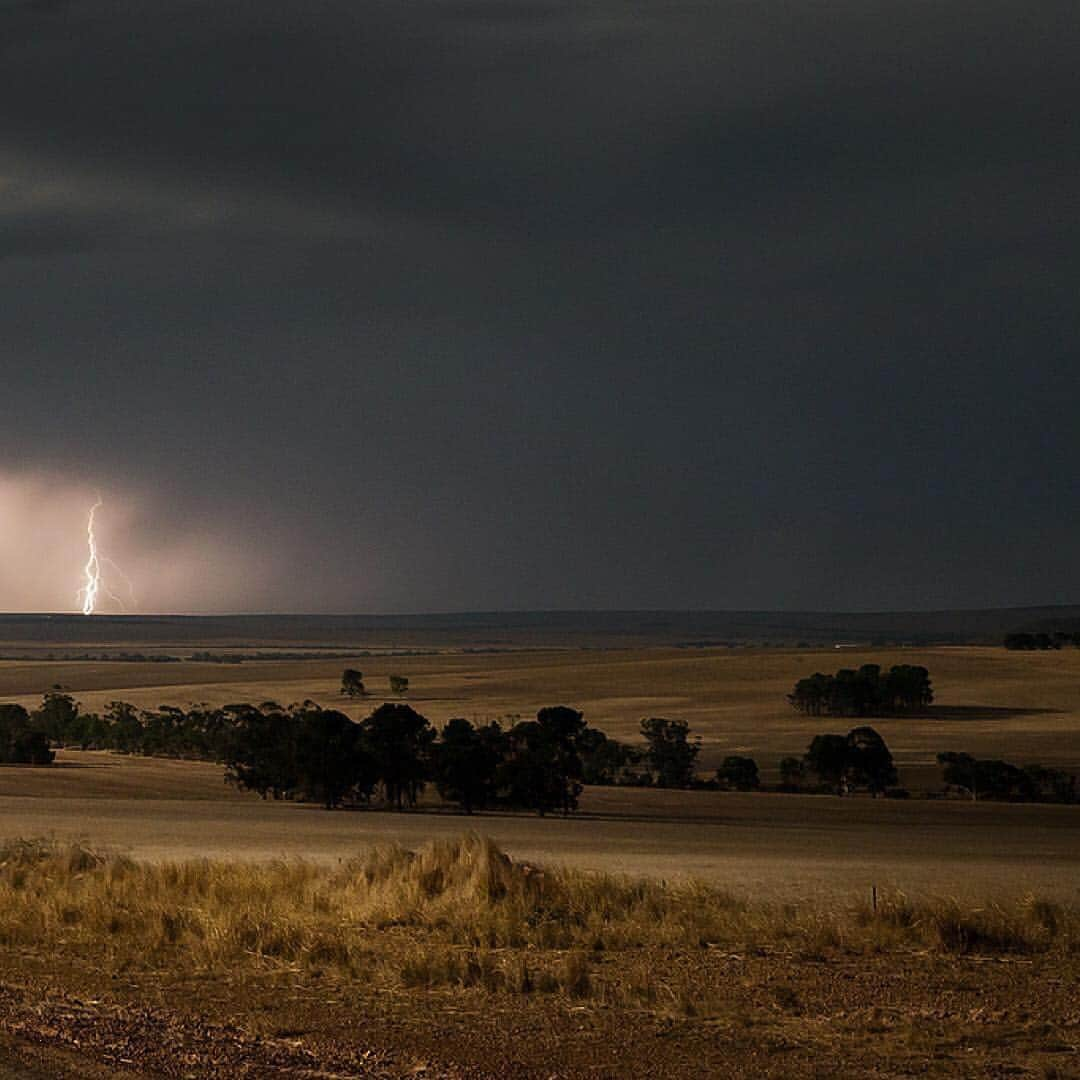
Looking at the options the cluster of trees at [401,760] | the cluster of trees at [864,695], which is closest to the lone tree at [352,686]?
the cluster of trees at [864,695]

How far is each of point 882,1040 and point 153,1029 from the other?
18.7 feet

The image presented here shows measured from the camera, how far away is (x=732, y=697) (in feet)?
414

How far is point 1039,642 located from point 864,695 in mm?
56802

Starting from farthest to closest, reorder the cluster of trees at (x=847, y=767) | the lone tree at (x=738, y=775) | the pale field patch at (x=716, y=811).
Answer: the lone tree at (x=738, y=775) < the cluster of trees at (x=847, y=767) < the pale field patch at (x=716, y=811)

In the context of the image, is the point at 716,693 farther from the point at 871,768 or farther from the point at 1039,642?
the point at 871,768

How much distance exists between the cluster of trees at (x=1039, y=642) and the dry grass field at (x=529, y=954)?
131m

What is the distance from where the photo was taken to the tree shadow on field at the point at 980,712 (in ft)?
355

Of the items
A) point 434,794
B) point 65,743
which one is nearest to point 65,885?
point 434,794

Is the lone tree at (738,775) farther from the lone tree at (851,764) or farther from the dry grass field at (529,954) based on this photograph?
the dry grass field at (529,954)

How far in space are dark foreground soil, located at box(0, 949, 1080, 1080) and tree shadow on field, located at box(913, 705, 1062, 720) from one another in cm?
9366

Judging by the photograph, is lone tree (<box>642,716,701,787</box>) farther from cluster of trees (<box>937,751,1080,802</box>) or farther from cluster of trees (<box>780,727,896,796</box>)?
cluster of trees (<box>937,751,1080,802</box>)

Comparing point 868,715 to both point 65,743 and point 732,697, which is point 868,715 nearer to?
point 732,697

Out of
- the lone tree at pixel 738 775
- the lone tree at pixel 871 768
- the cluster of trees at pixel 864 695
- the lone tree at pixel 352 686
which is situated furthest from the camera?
the lone tree at pixel 352 686

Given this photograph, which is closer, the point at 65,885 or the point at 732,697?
the point at 65,885
